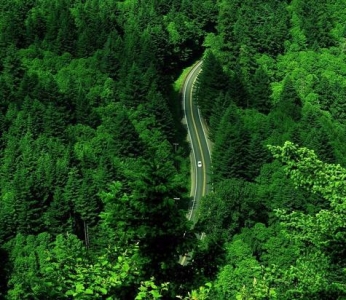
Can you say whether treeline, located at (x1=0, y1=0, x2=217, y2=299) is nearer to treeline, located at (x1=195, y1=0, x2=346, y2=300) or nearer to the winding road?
the winding road

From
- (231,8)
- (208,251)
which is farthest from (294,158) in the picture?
(231,8)

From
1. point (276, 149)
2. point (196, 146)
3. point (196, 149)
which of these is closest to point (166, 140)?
point (196, 149)

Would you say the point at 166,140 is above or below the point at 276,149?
below

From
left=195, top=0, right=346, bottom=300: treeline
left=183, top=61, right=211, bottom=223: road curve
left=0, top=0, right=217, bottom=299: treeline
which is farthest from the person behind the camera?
left=183, top=61, right=211, bottom=223: road curve

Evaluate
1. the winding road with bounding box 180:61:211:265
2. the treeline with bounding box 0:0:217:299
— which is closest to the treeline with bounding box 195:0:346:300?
the winding road with bounding box 180:61:211:265

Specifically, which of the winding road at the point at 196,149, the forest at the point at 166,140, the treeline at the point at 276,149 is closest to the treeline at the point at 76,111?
the forest at the point at 166,140

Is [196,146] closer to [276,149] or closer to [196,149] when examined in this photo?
[196,149]

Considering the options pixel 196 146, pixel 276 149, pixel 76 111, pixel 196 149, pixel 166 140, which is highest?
pixel 276 149
